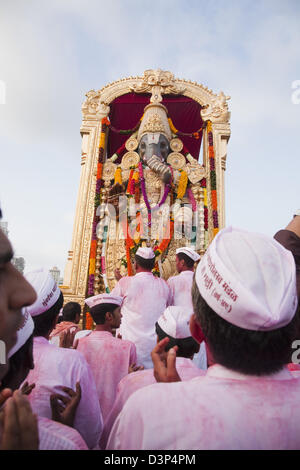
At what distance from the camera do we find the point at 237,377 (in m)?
0.90

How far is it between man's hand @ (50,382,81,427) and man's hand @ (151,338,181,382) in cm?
48

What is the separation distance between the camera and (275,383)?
875 mm

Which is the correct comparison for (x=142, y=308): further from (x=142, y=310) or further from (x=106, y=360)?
(x=106, y=360)

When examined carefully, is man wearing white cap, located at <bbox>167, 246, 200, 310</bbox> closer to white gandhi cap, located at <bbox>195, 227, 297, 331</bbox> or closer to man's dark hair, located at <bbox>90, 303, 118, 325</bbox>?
man's dark hair, located at <bbox>90, 303, 118, 325</bbox>

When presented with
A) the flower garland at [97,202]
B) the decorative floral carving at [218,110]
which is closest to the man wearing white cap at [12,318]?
the flower garland at [97,202]

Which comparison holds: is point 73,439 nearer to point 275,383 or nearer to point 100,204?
point 275,383

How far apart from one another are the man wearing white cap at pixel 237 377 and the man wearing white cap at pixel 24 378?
0.13 m

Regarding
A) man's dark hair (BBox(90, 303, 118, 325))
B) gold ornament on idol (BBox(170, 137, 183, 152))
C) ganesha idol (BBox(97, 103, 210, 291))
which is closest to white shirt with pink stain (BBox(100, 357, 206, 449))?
man's dark hair (BBox(90, 303, 118, 325))

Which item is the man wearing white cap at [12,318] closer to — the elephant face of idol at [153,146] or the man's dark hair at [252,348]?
the man's dark hair at [252,348]

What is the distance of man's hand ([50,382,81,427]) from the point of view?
139 centimetres

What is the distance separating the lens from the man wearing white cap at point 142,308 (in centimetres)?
356

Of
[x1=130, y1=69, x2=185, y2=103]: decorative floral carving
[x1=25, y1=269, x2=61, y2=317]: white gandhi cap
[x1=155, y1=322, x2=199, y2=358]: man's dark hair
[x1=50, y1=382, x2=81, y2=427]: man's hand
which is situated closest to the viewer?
[x1=50, y1=382, x2=81, y2=427]: man's hand

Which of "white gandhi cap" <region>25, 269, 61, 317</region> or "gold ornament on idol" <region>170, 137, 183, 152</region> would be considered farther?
"gold ornament on idol" <region>170, 137, 183, 152</region>

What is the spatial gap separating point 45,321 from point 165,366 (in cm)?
100
